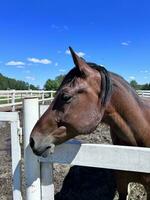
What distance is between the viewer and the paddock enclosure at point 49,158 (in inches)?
75.2

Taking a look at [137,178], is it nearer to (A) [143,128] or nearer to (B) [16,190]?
(A) [143,128]

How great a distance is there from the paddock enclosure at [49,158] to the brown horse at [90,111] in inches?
4.2

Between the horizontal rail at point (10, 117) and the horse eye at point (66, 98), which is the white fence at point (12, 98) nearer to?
the horizontal rail at point (10, 117)

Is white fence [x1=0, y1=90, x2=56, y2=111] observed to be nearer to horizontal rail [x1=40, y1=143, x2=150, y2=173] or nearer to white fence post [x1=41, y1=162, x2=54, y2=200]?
white fence post [x1=41, y1=162, x2=54, y2=200]

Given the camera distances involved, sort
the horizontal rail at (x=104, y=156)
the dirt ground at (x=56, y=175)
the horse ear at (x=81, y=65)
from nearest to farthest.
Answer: the horizontal rail at (x=104, y=156)
the horse ear at (x=81, y=65)
the dirt ground at (x=56, y=175)

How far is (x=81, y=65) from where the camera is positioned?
2.22 meters

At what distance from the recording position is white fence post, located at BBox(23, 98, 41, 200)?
2195 mm

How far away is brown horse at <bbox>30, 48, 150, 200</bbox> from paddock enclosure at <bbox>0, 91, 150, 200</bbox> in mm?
108

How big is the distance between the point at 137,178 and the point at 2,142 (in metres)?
4.24

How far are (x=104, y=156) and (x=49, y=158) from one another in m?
0.40

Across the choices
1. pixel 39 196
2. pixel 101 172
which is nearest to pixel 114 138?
pixel 39 196

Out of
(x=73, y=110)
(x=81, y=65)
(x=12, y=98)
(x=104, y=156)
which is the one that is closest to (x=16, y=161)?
(x=73, y=110)

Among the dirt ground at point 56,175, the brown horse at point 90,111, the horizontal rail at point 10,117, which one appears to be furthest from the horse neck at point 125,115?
the dirt ground at point 56,175

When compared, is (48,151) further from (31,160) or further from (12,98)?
(12,98)
